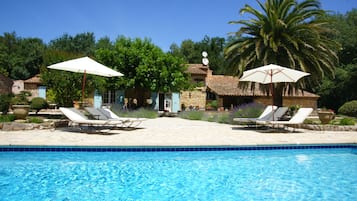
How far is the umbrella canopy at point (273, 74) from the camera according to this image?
39.8 ft

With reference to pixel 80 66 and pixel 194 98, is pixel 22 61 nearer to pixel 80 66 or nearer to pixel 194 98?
pixel 194 98

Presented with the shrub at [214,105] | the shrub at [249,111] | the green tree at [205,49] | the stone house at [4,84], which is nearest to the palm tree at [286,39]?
the shrub at [249,111]

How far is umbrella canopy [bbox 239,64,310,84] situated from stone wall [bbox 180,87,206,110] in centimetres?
2324

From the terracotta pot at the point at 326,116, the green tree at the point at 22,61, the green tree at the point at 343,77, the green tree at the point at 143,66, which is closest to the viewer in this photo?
the terracotta pot at the point at 326,116

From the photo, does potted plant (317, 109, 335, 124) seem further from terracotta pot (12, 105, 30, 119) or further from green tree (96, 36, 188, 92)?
green tree (96, 36, 188, 92)

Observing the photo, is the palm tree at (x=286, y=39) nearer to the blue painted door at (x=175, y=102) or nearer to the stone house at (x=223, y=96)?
the blue painted door at (x=175, y=102)

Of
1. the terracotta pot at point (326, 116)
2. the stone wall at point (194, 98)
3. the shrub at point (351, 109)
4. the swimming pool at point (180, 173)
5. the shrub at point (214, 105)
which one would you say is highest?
the stone wall at point (194, 98)

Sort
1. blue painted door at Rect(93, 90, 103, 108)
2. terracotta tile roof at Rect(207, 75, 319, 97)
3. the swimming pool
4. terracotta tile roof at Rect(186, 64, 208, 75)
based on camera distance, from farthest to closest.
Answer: terracotta tile roof at Rect(186, 64, 208, 75) < terracotta tile roof at Rect(207, 75, 319, 97) < blue painted door at Rect(93, 90, 103, 108) < the swimming pool

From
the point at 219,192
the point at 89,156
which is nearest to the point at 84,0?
the point at 89,156

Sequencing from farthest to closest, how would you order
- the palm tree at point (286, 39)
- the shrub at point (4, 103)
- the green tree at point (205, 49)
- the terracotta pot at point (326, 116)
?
the green tree at point (205, 49)
the palm tree at point (286, 39)
the shrub at point (4, 103)
the terracotta pot at point (326, 116)

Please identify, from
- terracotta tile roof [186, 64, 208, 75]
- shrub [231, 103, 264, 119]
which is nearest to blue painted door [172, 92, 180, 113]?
terracotta tile roof [186, 64, 208, 75]

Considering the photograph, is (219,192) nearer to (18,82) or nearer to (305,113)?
(305,113)

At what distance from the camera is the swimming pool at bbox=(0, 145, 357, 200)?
15.7 feet

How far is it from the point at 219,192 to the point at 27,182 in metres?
3.34
